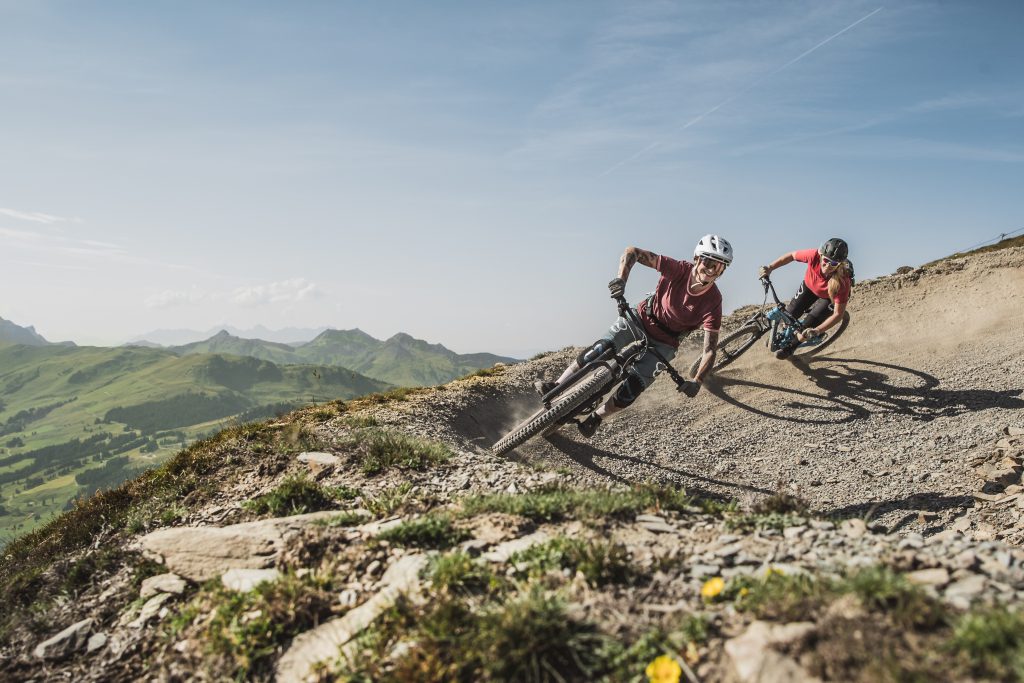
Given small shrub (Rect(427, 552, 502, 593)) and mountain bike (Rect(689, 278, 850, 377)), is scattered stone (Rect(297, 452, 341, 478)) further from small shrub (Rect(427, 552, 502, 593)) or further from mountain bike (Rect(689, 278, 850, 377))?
mountain bike (Rect(689, 278, 850, 377))

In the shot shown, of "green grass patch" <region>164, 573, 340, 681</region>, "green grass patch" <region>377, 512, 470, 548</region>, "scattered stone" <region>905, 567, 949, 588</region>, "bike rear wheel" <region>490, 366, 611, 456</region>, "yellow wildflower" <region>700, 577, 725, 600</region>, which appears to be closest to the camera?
"scattered stone" <region>905, 567, 949, 588</region>

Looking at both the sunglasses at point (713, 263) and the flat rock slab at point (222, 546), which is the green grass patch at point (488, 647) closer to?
the flat rock slab at point (222, 546)

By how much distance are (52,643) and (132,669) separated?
1.22 m

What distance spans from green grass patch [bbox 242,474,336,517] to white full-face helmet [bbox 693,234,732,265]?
26.3 ft

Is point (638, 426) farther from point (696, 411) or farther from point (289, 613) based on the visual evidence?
point (289, 613)

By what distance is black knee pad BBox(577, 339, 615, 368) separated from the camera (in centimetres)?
1176

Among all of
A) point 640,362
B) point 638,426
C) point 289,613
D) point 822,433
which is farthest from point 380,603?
point 822,433

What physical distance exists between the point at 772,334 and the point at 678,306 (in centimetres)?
626

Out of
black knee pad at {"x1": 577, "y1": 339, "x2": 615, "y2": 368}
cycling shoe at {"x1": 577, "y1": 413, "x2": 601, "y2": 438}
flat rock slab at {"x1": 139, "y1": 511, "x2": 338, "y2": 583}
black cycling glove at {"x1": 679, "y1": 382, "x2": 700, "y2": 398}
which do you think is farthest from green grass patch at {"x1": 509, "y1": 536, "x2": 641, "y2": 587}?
black knee pad at {"x1": 577, "y1": 339, "x2": 615, "y2": 368}

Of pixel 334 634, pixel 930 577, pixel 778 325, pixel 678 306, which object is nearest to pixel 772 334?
pixel 778 325

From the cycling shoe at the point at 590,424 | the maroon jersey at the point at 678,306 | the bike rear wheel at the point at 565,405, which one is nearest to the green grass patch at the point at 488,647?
the bike rear wheel at the point at 565,405

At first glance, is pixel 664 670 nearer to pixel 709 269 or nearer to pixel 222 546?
pixel 222 546

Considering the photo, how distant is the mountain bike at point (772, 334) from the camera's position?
1521cm

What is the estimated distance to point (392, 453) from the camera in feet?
29.2
